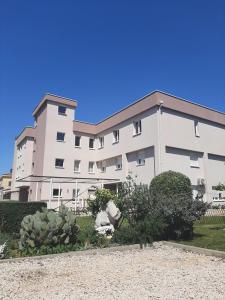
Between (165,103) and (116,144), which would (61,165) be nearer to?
(116,144)

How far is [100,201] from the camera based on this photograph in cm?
1262

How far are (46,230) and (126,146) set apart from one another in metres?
21.5

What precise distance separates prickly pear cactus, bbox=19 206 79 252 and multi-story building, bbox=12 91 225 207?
15616 mm

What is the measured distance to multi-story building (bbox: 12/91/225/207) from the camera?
2634cm

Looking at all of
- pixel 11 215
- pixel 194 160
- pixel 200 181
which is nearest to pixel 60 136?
→ pixel 194 160

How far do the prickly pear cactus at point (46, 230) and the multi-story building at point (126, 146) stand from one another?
15616 mm

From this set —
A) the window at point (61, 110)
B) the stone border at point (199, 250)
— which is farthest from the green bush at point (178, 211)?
the window at point (61, 110)

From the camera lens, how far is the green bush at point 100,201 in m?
12.5

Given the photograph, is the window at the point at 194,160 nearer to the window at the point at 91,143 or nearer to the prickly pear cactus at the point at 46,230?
the window at the point at 91,143

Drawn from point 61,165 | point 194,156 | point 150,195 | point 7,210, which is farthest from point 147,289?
point 61,165

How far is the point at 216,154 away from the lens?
99.7 feet

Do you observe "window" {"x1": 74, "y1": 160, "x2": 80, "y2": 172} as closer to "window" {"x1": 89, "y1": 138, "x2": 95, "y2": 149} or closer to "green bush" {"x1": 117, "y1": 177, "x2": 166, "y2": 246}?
"window" {"x1": 89, "y1": 138, "x2": 95, "y2": 149}

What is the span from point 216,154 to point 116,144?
1080 cm

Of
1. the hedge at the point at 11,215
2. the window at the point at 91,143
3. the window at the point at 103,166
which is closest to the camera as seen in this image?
the hedge at the point at 11,215
